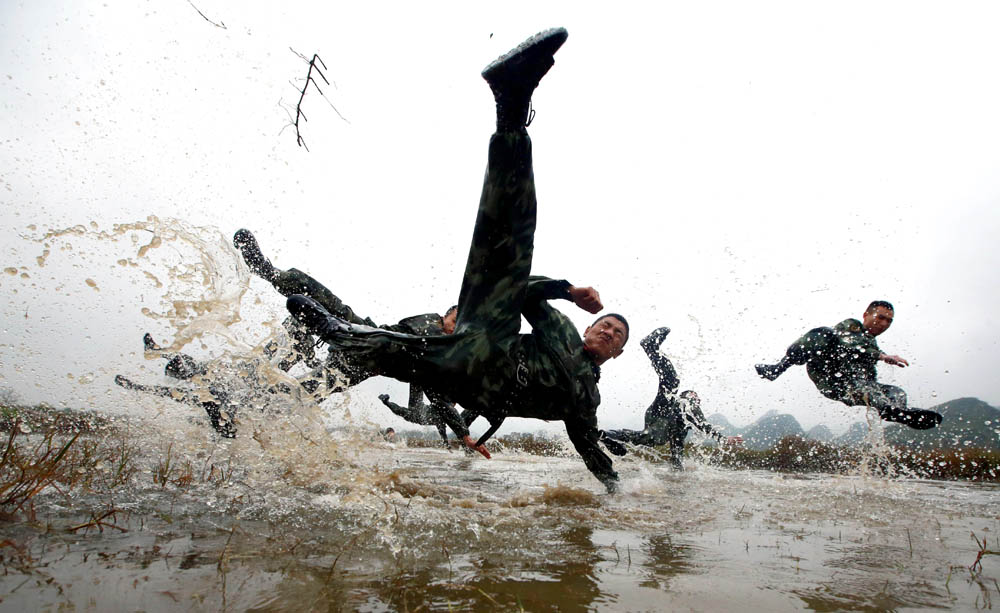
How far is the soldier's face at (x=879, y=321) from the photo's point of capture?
22.7 feet

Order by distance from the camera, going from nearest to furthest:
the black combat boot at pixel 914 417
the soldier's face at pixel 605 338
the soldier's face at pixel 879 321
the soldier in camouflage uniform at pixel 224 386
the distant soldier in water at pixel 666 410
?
the soldier in camouflage uniform at pixel 224 386 → the soldier's face at pixel 605 338 → the black combat boot at pixel 914 417 → the soldier's face at pixel 879 321 → the distant soldier in water at pixel 666 410

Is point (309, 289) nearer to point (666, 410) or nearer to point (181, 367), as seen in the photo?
point (181, 367)

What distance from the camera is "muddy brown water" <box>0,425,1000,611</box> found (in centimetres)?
158

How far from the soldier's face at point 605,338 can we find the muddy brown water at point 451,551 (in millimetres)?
1168

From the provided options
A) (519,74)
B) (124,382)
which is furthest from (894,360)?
(124,382)

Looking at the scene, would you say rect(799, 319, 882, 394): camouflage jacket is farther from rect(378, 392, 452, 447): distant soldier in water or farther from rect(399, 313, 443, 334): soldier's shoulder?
rect(378, 392, 452, 447): distant soldier in water

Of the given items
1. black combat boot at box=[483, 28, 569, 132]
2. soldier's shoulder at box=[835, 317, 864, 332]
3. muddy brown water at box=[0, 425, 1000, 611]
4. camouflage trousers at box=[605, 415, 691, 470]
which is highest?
black combat boot at box=[483, 28, 569, 132]

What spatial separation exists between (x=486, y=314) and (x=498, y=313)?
0.08 metres

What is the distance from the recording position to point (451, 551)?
225cm

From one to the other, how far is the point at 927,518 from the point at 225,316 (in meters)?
5.28

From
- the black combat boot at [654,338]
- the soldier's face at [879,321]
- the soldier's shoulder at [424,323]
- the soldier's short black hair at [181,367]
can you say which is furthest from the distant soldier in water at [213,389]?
the soldier's face at [879,321]

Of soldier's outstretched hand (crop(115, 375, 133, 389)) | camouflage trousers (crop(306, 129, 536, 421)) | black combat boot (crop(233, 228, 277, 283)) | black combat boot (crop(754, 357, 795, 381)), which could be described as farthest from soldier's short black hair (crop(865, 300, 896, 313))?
soldier's outstretched hand (crop(115, 375, 133, 389))

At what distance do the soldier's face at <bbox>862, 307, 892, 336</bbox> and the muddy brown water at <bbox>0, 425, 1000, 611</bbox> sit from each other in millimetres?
3215

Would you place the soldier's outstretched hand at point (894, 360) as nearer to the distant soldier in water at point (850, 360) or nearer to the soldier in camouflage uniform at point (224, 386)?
the distant soldier in water at point (850, 360)
